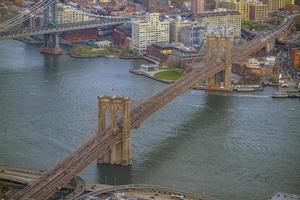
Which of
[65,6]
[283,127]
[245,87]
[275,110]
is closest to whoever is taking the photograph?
[283,127]

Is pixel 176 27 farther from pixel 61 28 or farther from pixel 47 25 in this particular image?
pixel 47 25

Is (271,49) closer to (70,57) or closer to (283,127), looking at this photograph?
(70,57)

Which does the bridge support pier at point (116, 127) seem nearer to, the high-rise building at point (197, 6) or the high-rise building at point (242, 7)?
the high-rise building at point (197, 6)

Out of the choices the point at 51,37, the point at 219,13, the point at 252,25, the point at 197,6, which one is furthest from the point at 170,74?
the point at 197,6

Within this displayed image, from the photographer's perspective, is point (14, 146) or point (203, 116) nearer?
point (14, 146)

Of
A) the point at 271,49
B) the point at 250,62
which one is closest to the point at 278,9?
the point at 271,49

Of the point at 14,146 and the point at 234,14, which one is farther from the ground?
the point at 234,14

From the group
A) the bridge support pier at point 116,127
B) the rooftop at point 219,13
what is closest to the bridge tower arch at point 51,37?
the rooftop at point 219,13
